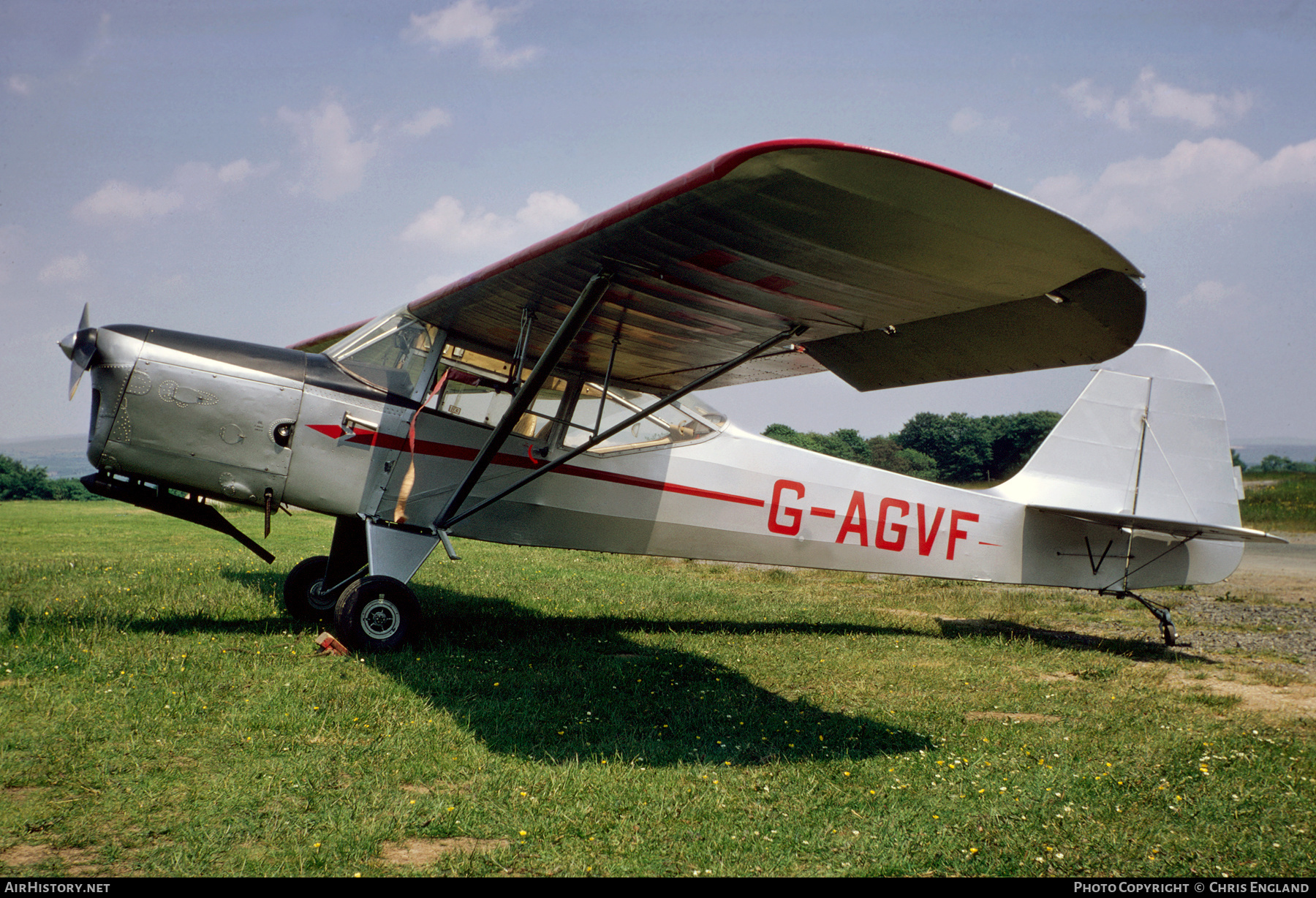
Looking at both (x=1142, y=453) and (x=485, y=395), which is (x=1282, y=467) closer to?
(x=1142, y=453)

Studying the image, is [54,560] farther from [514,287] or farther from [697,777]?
[697,777]

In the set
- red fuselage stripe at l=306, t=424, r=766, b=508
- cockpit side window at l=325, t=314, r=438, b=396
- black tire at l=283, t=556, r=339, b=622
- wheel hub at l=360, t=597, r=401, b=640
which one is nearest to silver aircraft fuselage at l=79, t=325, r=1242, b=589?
red fuselage stripe at l=306, t=424, r=766, b=508

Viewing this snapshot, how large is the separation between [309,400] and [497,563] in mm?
6781

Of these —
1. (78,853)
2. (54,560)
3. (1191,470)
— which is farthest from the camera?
(54,560)

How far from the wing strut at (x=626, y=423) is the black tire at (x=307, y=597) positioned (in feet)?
5.26

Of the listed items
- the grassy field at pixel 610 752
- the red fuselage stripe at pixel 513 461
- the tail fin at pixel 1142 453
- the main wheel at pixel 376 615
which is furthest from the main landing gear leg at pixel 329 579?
the tail fin at pixel 1142 453

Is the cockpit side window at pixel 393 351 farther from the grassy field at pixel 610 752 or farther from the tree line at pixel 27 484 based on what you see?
the tree line at pixel 27 484

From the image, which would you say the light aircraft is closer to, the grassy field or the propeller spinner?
the propeller spinner

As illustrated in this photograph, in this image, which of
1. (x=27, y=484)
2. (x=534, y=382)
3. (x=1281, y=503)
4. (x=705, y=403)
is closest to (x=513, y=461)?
(x=534, y=382)

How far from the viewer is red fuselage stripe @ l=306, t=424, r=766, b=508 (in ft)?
19.5

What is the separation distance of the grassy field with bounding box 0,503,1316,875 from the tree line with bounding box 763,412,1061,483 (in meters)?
36.2

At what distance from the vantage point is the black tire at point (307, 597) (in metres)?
6.82

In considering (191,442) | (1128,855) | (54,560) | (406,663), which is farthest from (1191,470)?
(54,560)

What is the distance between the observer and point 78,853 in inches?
104
